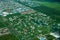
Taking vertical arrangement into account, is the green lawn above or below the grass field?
below

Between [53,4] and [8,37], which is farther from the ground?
[53,4]

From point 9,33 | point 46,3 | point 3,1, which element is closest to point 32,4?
point 46,3

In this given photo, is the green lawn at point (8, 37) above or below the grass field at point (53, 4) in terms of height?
below

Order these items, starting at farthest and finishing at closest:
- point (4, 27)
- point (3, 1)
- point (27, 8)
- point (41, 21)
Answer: point (3, 1) → point (27, 8) → point (41, 21) → point (4, 27)

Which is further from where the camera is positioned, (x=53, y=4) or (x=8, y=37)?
Answer: (x=53, y=4)

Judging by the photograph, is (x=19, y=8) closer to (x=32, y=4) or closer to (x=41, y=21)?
(x=32, y=4)

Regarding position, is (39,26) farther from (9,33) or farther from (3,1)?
(3,1)

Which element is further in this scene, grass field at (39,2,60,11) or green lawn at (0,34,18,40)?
grass field at (39,2,60,11)

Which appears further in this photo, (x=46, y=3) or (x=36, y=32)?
(x=46, y=3)

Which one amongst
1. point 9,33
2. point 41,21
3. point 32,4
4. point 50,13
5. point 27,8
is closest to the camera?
point 9,33

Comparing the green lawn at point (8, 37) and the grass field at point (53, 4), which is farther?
the grass field at point (53, 4)
